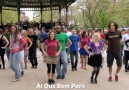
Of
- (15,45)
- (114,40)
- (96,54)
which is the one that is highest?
(114,40)

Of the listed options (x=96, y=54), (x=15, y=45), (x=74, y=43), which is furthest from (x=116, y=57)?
(x=15, y=45)

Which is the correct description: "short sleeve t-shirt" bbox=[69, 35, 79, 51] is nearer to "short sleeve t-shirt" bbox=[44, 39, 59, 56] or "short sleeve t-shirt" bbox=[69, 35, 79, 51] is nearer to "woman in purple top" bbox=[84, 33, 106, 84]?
"woman in purple top" bbox=[84, 33, 106, 84]

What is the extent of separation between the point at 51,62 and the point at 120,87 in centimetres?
210

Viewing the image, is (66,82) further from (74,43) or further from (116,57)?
(74,43)

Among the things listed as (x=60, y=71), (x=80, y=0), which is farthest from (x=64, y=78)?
(x=80, y=0)

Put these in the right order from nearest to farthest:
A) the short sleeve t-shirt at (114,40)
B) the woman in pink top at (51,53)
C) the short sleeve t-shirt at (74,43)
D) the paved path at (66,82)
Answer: the paved path at (66,82)
the woman in pink top at (51,53)
the short sleeve t-shirt at (114,40)
the short sleeve t-shirt at (74,43)

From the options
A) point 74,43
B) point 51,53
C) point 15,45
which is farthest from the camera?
point 74,43

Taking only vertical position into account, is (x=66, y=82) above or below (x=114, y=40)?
below

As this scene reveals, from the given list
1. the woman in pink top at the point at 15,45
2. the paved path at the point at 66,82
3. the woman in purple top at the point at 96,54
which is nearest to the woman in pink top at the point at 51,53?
the paved path at the point at 66,82

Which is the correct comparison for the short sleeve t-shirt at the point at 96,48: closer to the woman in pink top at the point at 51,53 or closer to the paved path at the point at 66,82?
the paved path at the point at 66,82

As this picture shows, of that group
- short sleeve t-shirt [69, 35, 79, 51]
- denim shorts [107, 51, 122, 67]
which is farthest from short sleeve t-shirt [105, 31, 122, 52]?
short sleeve t-shirt [69, 35, 79, 51]

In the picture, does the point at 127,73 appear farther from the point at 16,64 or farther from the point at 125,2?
the point at 125,2

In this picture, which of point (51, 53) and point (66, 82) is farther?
point (66, 82)

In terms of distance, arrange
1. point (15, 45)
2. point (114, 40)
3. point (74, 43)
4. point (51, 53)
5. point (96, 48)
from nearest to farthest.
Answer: point (51, 53)
point (96, 48)
point (15, 45)
point (114, 40)
point (74, 43)
